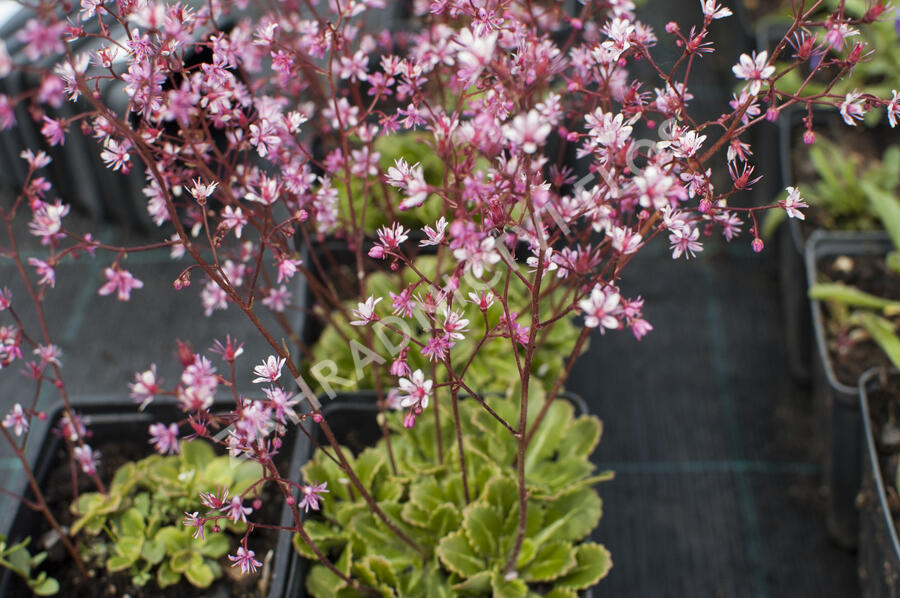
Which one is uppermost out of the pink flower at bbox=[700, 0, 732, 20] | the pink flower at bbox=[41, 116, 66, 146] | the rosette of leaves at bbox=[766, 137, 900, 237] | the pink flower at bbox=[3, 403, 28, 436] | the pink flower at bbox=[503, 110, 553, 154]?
the rosette of leaves at bbox=[766, 137, 900, 237]

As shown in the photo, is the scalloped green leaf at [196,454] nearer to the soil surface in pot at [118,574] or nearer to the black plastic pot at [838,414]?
the soil surface in pot at [118,574]

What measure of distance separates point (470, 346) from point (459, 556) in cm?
48

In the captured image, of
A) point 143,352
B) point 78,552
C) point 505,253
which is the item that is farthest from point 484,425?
point 143,352

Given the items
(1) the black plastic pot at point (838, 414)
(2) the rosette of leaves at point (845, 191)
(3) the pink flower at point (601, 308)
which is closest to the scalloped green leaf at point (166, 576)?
(3) the pink flower at point (601, 308)

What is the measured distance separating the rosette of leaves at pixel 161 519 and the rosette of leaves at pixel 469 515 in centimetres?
18

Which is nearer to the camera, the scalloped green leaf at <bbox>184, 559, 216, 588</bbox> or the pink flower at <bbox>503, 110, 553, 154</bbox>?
the pink flower at <bbox>503, 110, 553, 154</bbox>

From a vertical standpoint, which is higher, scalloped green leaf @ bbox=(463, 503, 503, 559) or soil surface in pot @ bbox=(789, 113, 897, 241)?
soil surface in pot @ bbox=(789, 113, 897, 241)

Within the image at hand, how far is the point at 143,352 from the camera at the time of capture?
215cm

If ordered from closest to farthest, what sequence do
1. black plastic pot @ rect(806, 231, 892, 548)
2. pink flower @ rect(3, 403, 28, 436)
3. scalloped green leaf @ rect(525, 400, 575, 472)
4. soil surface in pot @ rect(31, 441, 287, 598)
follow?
1. pink flower @ rect(3, 403, 28, 436)
2. soil surface in pot @ rect(31, 441, 287, 598)
3. scalloped green leaf @ rect(525, 400, 575, 472)
4. black plastic pot @ rect(806, 231, 892, 548)

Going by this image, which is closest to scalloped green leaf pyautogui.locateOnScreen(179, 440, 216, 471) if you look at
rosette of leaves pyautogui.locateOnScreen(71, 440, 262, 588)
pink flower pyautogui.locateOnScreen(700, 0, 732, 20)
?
rosette of leaves pyautogui.locateOnScreen(71, 440, 262, 588)

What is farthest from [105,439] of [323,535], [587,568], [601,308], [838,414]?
[838,414]

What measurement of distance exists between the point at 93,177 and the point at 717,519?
1923 millimetres

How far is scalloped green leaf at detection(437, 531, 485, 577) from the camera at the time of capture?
1314 mm

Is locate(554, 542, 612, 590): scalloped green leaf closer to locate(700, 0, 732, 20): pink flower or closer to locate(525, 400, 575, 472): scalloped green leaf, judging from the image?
locate(525, 400, 575, 472): scalloped green leaf
